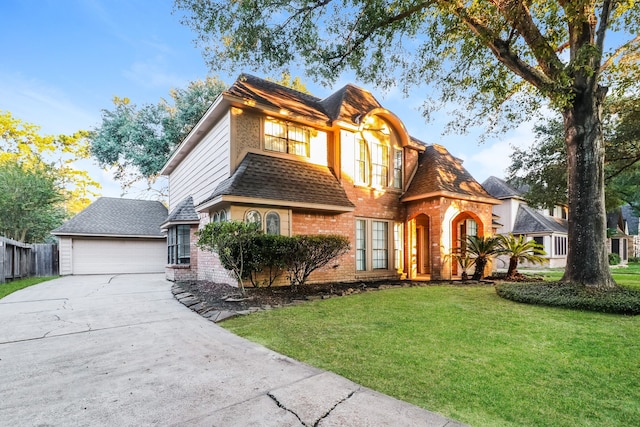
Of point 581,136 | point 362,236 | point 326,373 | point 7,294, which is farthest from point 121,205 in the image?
point 581,136

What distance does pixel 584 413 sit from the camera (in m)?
2.46

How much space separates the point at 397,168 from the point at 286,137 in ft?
15.9

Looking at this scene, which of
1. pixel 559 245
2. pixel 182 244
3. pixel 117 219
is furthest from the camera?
pixel 559 245

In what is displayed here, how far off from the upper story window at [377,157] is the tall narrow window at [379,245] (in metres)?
1.58

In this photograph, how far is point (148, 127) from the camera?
22.0 metres

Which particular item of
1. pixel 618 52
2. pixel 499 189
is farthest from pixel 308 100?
pixel 499 189

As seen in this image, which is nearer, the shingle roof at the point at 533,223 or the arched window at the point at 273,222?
the arched window at the point at 273,222

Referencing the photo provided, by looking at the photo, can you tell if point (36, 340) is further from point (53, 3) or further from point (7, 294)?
point (53, 3)

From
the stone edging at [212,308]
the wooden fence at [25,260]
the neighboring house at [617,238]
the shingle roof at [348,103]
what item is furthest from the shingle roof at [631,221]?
the wooden fence at [25,260]

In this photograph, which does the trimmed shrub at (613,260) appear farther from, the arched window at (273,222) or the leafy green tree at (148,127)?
the leafy green tree at (148,127)

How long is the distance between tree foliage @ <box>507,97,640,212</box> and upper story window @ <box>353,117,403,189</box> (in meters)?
6.28

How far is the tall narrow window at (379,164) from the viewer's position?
11.8 metres

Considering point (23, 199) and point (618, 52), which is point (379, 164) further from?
point (23, 199)

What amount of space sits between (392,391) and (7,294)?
11615 millimetres
